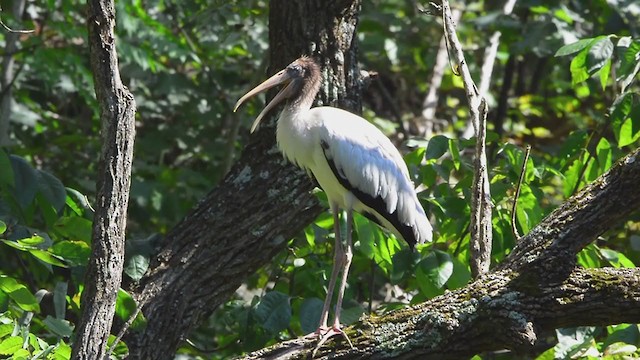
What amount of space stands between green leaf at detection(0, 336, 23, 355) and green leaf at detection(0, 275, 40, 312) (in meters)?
0.45

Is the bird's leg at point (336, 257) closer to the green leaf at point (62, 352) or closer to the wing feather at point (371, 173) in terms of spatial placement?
the wing feather at point (371, 173)

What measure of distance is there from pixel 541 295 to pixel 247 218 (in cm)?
181

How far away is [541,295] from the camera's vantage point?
12.1 ft

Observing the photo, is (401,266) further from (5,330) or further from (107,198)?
(5,330)

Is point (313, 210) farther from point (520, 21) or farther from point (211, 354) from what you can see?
point (520, 21)

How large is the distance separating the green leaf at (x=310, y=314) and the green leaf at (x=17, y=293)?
4.08 feet

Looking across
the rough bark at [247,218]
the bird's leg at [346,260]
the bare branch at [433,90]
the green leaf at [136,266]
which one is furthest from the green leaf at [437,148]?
the bare branch at [433,90]

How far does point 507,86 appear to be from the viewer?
9.12 meters

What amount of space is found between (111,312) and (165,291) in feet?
4.08

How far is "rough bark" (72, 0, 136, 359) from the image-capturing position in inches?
145

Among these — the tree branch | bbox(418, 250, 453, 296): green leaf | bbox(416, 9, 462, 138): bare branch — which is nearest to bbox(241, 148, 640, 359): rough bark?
the tree branch

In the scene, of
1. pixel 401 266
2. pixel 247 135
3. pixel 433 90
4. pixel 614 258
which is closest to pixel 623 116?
pixel 614 258

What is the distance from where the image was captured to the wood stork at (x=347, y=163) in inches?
197

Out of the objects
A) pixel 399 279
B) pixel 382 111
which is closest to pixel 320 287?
pixel 399 279
